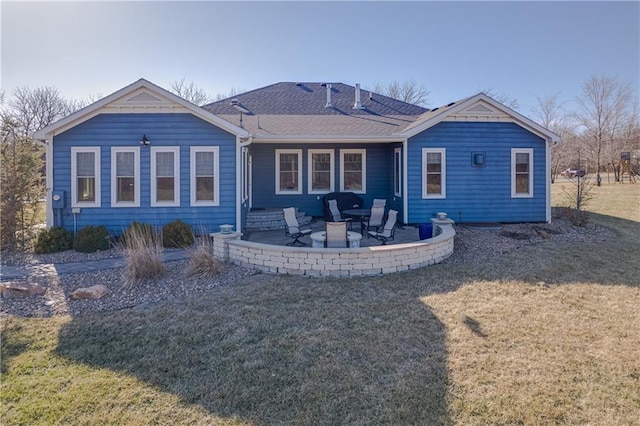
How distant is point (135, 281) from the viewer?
6.09m

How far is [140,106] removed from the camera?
9578 mm

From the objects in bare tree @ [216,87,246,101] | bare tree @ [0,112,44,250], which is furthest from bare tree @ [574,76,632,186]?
bare tree @ [0,112,44,250]

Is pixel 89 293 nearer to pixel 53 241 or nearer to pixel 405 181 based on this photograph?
pixel 53 241

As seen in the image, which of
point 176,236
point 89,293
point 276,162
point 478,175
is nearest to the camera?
point 89,293

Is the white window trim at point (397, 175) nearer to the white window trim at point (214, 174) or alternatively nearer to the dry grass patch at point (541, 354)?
the white window trim at point (214, 174)

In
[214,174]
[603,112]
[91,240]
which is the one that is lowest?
[91,240]

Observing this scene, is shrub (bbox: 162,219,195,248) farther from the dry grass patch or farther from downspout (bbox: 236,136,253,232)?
the dry grass patch

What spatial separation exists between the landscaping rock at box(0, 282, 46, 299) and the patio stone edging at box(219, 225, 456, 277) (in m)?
3.18

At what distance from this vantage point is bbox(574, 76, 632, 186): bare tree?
37062mm

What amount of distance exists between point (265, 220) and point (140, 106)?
15.1 ft

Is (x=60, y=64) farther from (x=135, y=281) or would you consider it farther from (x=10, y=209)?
(x=135, y=281)

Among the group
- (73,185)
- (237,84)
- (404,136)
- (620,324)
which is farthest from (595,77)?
(73,185)

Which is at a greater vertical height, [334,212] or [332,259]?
[334,212]

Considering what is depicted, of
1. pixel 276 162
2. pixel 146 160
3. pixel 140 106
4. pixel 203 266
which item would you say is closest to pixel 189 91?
pixel 276 162
